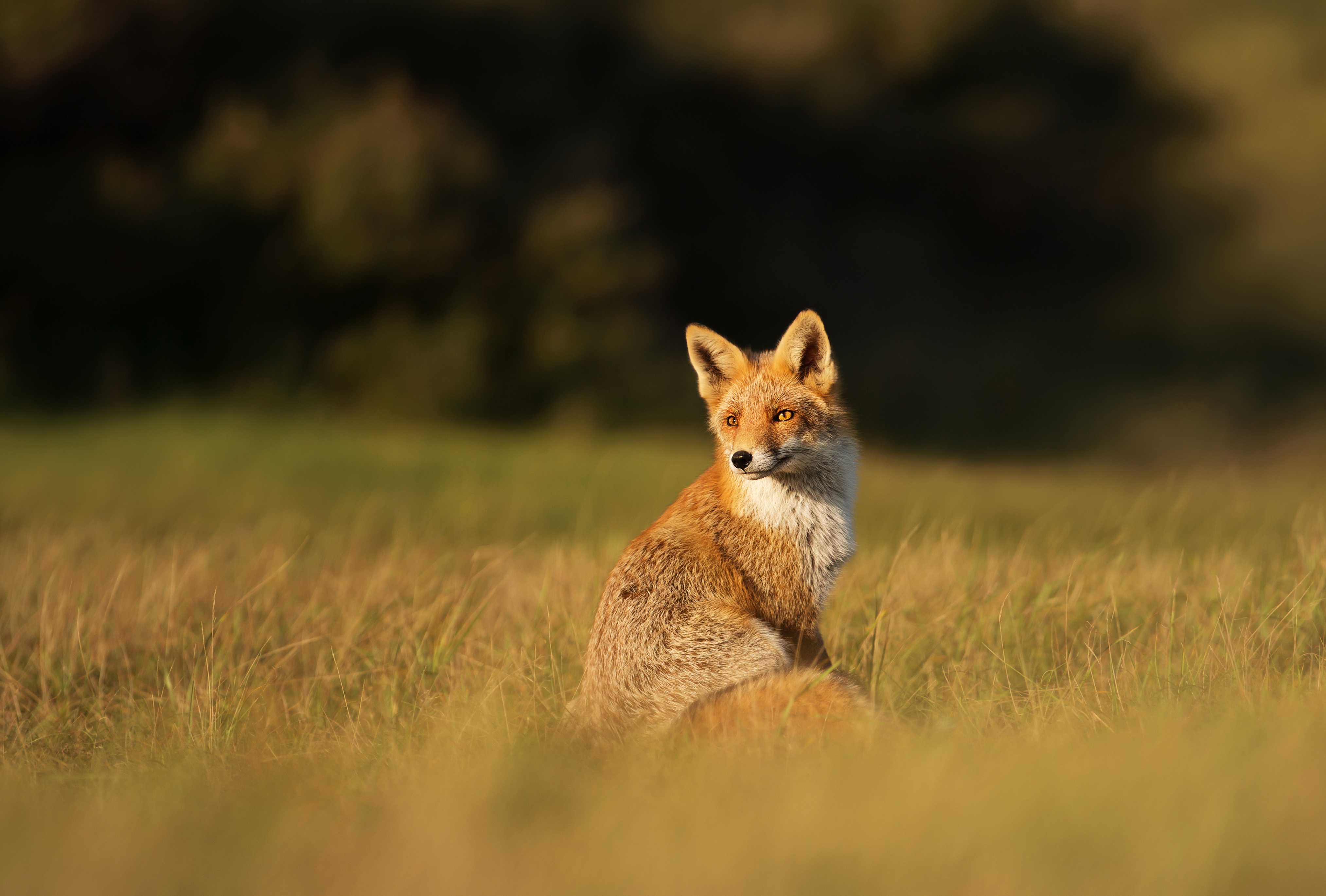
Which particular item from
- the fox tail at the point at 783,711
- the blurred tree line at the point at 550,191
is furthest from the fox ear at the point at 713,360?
the blurred tree line at the point at 550,191

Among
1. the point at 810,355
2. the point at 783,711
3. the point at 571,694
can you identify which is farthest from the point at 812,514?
the point at 571,694

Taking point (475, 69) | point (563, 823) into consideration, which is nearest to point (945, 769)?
point (563, 823)

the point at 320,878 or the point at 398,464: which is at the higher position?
the point at 320,878

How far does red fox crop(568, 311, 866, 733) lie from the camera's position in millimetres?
3352

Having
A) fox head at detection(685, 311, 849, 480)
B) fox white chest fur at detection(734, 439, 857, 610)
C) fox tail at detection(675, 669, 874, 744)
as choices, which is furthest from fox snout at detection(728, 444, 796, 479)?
fox tail at detection(675, 669, 874, 744)

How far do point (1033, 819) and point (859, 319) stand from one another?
681 inches

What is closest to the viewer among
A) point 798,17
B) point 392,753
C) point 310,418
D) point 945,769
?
point 945,769

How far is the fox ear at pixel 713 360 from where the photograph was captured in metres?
4.26

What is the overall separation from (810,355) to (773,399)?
0.36 m

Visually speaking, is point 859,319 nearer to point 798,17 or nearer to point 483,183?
point 798,17

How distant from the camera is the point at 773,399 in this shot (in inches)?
160

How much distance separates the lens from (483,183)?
1376cm

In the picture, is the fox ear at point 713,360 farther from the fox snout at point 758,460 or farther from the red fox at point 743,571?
the fox snout at point 758,460

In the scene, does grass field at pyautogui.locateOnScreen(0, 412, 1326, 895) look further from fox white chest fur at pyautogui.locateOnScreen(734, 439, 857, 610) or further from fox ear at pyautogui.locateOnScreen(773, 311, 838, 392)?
fox ear at pyautogui.locateOnScreen(773, 311, 838, 392)
